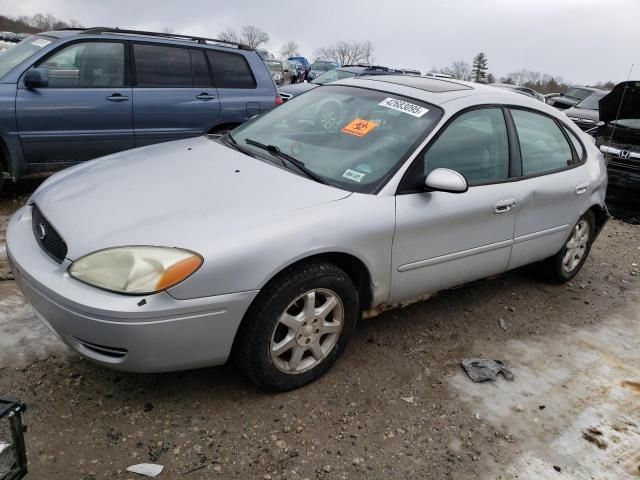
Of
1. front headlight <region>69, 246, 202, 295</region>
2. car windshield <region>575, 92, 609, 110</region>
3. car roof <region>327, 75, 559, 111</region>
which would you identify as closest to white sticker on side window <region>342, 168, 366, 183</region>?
car roof <region>327, 75, 559, 111</region>

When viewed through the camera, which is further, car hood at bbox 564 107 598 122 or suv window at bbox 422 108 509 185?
car hood at bbox 564 107 598 122

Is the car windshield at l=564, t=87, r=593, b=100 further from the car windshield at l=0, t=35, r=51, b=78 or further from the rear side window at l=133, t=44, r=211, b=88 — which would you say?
the car windshield at l=0, t=35, r=51, b=78

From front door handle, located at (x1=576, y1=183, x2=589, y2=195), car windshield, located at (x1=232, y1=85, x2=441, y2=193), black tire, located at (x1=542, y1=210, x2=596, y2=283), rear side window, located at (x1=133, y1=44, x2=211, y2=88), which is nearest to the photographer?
car windshield, located at (x1=232, y1=85, x2=441, y2=193)

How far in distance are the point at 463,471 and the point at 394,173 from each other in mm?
1495

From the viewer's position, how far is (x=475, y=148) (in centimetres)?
337

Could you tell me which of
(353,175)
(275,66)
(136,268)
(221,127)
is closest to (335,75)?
(221,127)

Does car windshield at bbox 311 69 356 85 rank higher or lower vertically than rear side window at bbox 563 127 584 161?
lower

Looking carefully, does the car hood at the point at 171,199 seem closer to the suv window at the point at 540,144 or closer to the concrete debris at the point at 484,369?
the concrete debris at the point at 484,369

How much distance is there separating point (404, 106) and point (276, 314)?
157 centimetres

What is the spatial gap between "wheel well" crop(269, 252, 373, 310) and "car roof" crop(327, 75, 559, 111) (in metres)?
1.15

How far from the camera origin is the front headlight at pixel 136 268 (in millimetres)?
2211

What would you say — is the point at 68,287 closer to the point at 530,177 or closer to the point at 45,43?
the point at 530,177

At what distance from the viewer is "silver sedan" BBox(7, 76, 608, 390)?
2.27 m

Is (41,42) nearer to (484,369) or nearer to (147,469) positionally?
(147,469)
